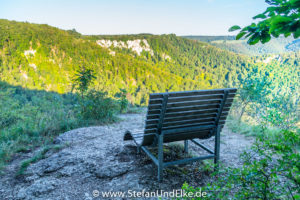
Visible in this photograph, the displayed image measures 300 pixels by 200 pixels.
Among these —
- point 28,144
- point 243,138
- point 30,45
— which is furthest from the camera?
point 30,45

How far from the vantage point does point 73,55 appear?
3959cm

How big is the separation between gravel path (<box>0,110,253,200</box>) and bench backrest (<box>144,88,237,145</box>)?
539 millimetres

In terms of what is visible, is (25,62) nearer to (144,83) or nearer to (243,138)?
(144,83)

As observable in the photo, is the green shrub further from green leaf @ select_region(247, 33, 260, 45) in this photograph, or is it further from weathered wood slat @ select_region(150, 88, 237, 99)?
green leaf @ select_region(247, 33, 260, 45)

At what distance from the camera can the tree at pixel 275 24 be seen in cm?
74

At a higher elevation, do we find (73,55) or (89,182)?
(73,55)

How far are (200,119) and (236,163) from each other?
1.27m

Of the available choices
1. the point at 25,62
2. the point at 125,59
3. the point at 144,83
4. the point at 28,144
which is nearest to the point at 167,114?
the point at 28,144

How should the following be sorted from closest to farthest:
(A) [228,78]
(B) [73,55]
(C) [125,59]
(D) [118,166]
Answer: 1. (D) [118,166]
2. (B) [73,55]
3. (C) [125,59]
4. (A) [228,78]

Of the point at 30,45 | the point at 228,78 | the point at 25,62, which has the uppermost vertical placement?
the point at 30,45

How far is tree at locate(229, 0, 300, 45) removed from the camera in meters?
0.74

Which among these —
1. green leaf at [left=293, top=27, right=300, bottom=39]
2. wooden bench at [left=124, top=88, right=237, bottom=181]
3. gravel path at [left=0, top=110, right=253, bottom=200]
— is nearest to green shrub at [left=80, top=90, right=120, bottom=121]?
gravel path at [left=0, top=110, right=253, bottom=200]

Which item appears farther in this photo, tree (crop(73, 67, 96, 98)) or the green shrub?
tree (crop(73, 67, 96, 98))

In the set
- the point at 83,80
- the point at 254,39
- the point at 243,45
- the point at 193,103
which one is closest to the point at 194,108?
the point at 193,103
